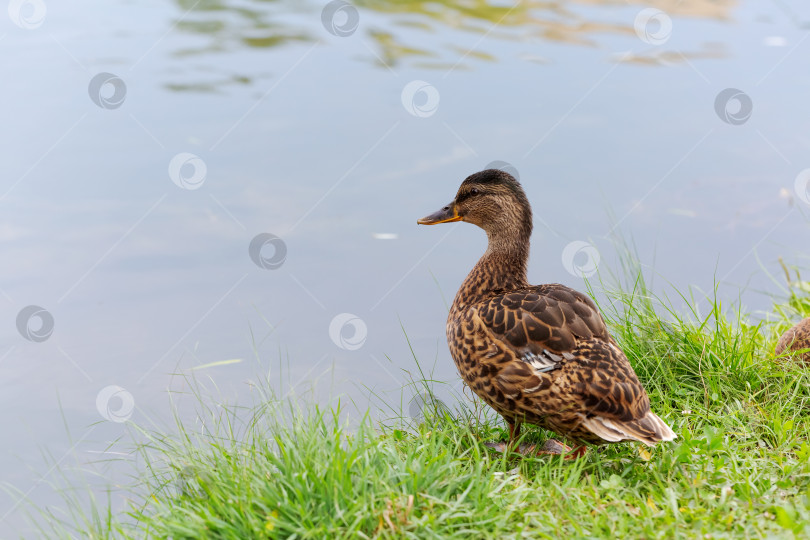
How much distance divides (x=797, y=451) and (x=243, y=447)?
2430mm

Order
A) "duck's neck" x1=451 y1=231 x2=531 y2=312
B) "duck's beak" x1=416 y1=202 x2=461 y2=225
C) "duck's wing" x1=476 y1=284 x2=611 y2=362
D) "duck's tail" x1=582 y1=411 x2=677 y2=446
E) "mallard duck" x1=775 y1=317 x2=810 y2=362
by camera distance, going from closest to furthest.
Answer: "duck's tail" x1=582 y1=411 x2=677 y2=446, "duck's wing" x1=476 y1=284 x2=611 y2=362, "duck's neck" x1=451 y1=231 x2=531 y2=312, "mallard duck" x1=775 y1=317 x2=810 y2=362, "duck's beak" x1=416 y1=202 x2=461 y2=225

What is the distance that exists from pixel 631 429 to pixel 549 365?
0.43 metres

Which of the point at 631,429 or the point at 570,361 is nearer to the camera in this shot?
the point at 631,429

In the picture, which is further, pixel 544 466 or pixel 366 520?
pixel 544 466

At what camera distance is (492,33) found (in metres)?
9.77

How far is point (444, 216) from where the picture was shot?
4.47m

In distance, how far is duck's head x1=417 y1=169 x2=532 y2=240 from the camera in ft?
13.8

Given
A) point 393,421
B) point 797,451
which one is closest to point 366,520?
point 393,421

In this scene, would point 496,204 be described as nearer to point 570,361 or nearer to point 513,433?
point 570,361

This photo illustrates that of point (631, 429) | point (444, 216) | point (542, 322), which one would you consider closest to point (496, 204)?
point (444, 216)

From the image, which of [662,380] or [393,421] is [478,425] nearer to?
[393,421]

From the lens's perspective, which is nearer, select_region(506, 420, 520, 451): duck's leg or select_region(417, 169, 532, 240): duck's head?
select_region(506, 420, 520, 451): duck's leg

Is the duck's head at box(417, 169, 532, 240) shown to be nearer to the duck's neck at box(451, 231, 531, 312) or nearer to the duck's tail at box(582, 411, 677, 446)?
the duck's neck at box(451, 231, 531, 312)

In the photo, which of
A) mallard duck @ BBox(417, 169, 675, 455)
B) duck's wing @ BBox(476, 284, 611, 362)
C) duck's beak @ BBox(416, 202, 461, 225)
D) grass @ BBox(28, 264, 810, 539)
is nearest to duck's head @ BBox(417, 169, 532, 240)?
duck's beak @ BBox(416, 202, 461, 225)
